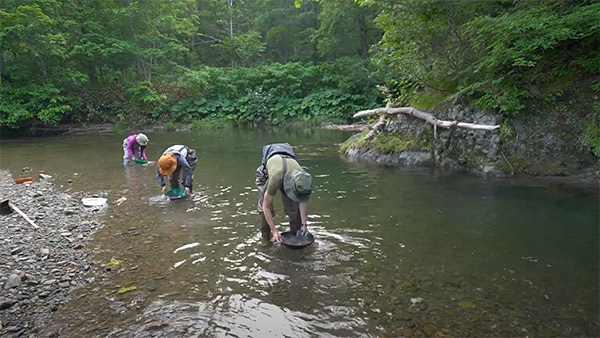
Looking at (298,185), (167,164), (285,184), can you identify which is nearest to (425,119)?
(167,164)

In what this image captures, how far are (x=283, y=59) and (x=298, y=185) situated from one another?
37.3 m

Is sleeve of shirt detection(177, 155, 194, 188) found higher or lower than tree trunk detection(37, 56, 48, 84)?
lower

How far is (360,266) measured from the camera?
4.86 metres

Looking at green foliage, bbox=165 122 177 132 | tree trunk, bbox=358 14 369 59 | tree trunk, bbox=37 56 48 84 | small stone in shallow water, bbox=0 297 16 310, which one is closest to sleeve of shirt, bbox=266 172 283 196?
small stone in shallow water, bbox=0 297 16 310

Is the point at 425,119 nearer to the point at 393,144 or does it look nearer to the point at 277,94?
the point at 393,144

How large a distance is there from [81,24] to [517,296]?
2908 cm

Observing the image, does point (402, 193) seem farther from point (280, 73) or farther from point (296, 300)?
point (280, 73)

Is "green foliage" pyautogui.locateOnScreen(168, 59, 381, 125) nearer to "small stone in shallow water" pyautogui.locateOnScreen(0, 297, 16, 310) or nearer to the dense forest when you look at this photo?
the dense forest

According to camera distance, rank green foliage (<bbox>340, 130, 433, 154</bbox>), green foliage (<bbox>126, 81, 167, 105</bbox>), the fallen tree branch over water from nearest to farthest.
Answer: the fallen tree branch over water < green foliage (<bbox>340, 130, 433, 154</bbox>) < green foliage (<bbox>126, 81, 167, 105</bbox>)

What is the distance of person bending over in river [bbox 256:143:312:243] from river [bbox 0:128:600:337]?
0.52 metres

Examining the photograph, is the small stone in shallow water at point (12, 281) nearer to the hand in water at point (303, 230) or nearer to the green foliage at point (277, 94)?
the hand in water at point (303, 230)

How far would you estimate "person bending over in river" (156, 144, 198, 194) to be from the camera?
734cm

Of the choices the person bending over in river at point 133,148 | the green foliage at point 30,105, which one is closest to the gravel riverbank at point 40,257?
the person bending over in river at point 133,148

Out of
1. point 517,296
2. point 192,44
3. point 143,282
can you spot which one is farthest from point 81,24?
point 517,296
